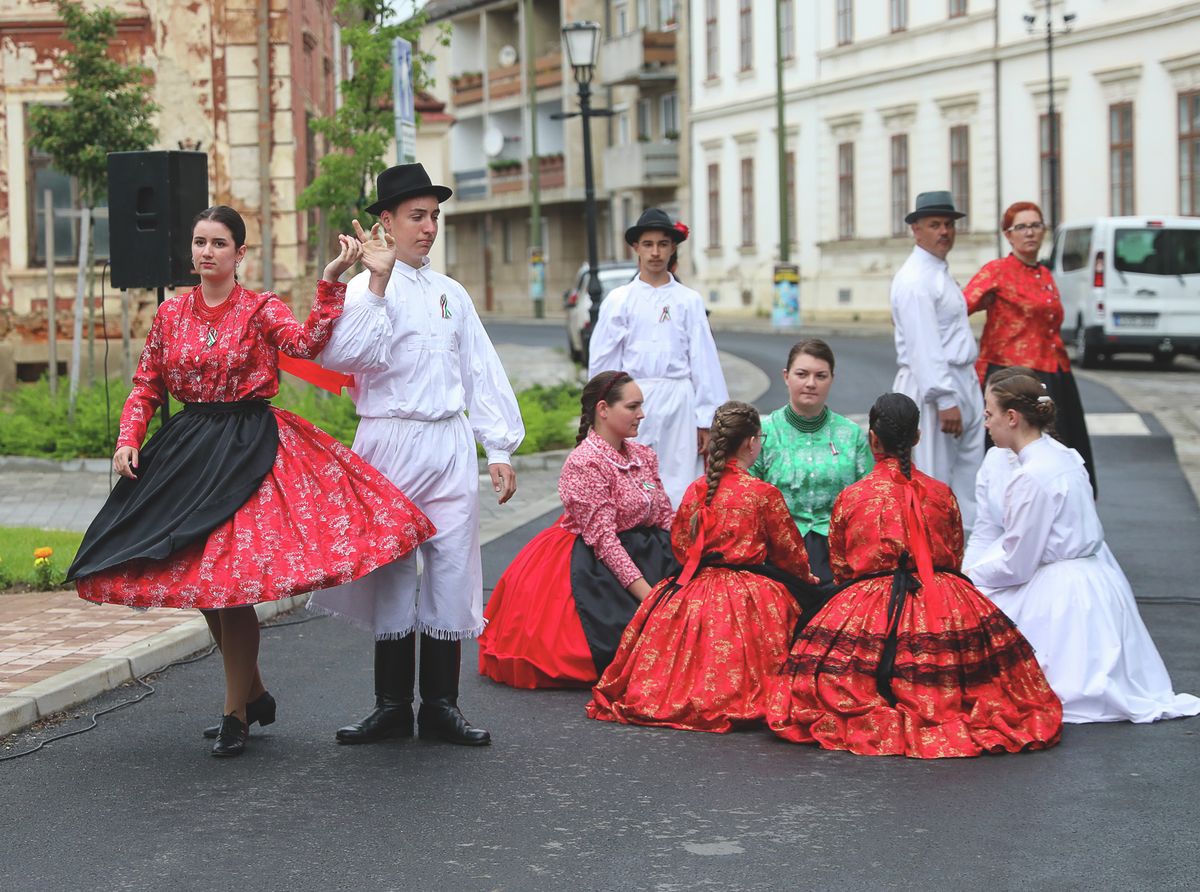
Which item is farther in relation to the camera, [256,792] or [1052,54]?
[1052,54]

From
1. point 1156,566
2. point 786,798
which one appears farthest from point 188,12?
point 786,798

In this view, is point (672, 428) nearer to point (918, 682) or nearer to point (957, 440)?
point (957, 440)

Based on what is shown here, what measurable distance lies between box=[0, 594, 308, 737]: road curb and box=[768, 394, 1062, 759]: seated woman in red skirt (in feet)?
8.84

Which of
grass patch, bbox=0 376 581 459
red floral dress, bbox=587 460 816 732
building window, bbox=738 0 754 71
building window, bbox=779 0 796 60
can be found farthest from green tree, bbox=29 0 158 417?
building window, bbox=738 0 754 71

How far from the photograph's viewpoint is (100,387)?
1797 centimetres

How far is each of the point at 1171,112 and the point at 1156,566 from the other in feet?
90.8

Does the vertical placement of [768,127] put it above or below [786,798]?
above

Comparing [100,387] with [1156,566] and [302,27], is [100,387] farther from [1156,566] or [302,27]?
[1156,566]

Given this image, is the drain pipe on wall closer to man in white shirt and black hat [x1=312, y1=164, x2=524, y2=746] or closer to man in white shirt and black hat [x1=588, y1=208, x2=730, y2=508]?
man in white shirt and black hat [x1=588, y1=208, x2=730, y2=508]

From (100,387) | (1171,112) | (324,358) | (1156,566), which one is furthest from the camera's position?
(1171,112)

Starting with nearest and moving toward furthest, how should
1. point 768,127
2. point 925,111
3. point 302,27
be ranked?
point 302,27 → point 925,111 → point 768,127

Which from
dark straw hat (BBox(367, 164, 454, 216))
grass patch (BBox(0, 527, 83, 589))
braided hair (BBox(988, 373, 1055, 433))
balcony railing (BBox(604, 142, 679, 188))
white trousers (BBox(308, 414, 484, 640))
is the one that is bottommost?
grass patch (BBox(0, 527, 83, 589))

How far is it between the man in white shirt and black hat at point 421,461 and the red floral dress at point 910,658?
1181 millimetres

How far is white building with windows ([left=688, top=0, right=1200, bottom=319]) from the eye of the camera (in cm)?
3684
